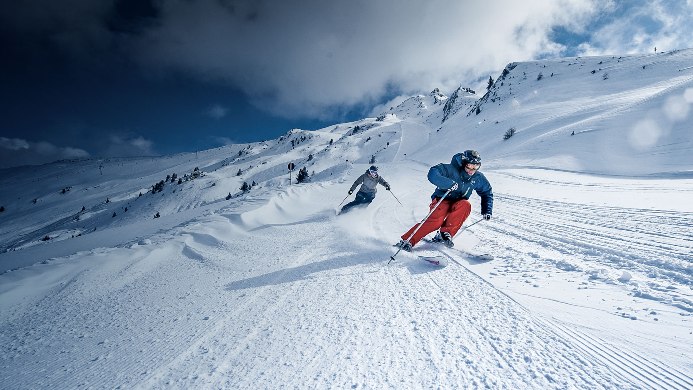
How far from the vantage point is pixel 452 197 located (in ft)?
19.9

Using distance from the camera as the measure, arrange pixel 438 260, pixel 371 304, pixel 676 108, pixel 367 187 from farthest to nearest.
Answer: pixel 676 108, pixel 367 187, pixel 438 260, pixel 371 304

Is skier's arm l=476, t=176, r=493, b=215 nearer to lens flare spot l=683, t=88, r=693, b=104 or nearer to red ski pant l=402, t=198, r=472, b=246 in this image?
red ski pant l=402, t=198, r=472, b=246

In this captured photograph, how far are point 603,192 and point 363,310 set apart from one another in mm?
10045

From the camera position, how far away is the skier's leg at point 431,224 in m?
5.66

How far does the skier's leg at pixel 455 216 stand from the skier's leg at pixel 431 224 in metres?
0.10

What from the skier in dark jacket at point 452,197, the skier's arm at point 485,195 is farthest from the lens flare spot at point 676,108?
the skier in dark jacket at point 452,197

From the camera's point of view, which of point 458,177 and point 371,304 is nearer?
point 371,304

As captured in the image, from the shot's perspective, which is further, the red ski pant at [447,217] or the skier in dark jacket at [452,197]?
the red ski pant at [447,217]

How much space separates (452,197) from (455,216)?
41cm

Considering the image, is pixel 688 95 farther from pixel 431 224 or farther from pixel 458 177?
pixel 431 224

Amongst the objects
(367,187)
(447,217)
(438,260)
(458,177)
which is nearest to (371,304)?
(438,260)

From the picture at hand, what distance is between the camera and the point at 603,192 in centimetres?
942

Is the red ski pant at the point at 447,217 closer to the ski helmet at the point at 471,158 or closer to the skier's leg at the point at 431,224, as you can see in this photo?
the skier's leg at the point at 431,224

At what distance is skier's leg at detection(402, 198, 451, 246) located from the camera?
566 cm
